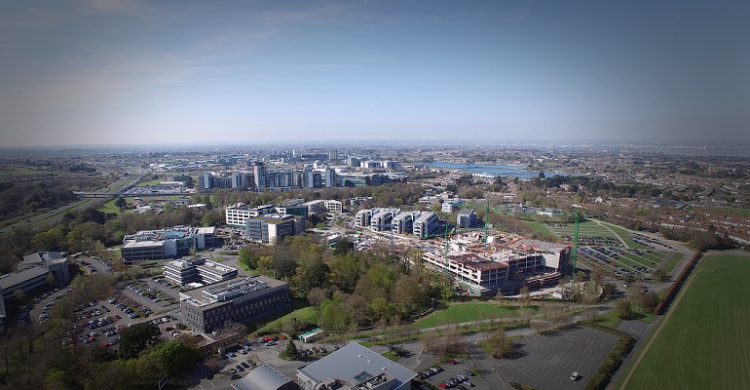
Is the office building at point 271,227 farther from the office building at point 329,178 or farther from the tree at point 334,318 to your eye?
the office building at point 329,178

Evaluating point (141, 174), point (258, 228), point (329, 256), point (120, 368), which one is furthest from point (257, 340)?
point (141, 174)

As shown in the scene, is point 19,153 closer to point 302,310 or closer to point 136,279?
point 136,279

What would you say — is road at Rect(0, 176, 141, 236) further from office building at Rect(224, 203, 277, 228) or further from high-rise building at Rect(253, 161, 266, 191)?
high-rise building at Rect(253, 161, 266, 191)

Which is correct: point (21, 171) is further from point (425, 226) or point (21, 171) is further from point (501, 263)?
point (501, 263)

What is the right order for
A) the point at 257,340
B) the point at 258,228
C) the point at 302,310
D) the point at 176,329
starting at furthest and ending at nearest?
the point at 258,228
the point at 302,310
the point at 176,329
the point at 257,340

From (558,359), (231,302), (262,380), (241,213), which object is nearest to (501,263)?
(558,359)
